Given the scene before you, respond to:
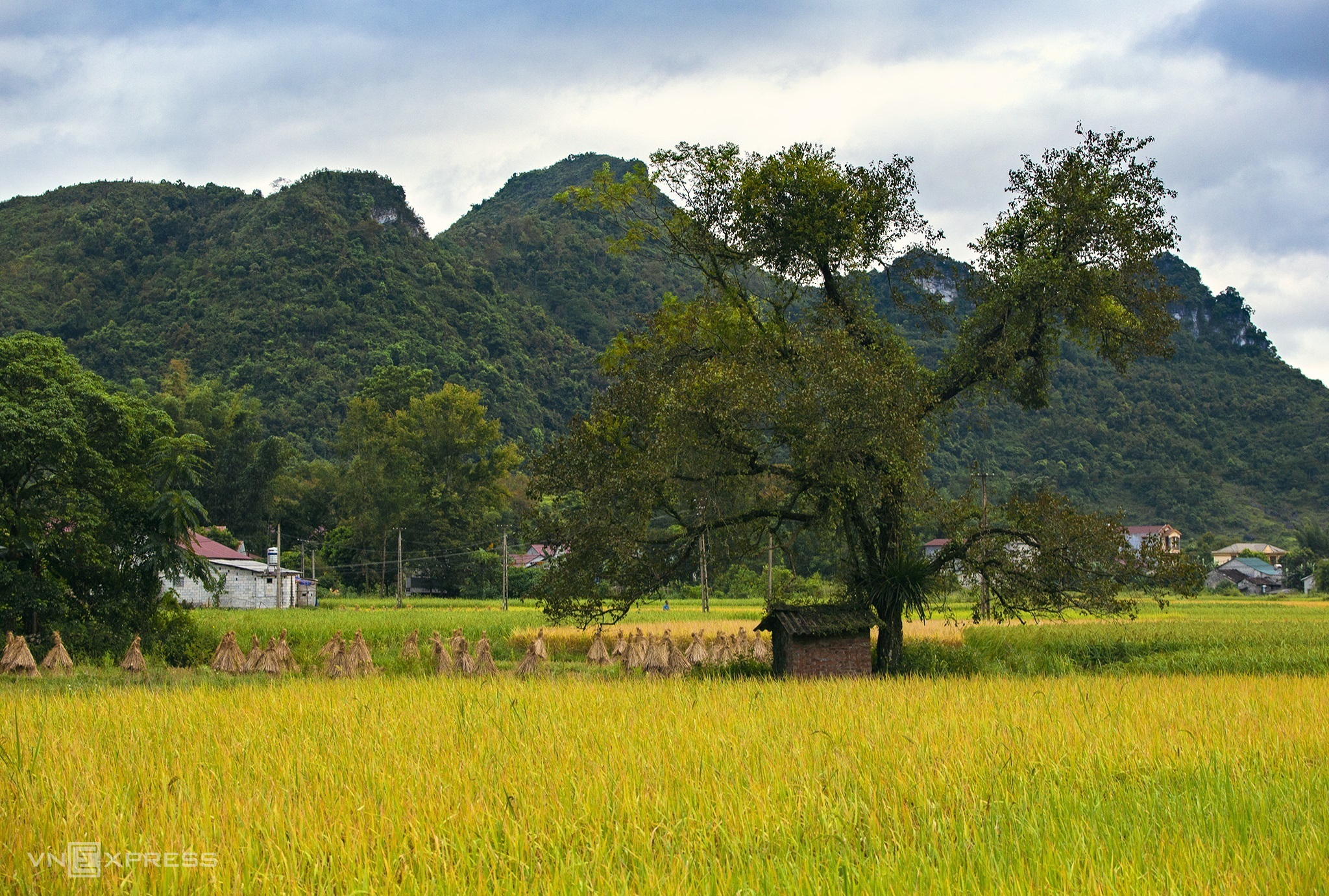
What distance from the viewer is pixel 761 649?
81.1 feet

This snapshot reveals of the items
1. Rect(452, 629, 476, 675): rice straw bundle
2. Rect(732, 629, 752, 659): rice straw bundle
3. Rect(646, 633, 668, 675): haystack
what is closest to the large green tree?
Rect(452, 629, 476, 675): rice straw bundle

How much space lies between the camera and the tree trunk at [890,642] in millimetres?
17723

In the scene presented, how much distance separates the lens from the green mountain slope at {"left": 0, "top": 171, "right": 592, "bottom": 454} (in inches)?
3388

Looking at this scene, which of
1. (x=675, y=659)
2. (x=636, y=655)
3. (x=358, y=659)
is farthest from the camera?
(x=636, y=655)

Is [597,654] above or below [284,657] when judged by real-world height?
below

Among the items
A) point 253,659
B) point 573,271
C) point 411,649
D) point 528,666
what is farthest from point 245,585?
point 573,271

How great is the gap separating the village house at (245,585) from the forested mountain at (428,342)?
2848 centimetres

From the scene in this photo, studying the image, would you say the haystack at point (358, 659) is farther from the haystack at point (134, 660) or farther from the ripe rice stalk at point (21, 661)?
the ripe rice stalk at point (21, 661)

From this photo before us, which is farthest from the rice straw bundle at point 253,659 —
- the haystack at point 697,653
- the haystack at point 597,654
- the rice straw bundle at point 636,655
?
the haystack at point 697,653

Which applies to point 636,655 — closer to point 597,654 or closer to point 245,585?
point 597,654

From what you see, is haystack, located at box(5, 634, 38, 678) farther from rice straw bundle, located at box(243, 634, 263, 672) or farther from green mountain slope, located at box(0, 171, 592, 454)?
green mountain slope, located at box(0, 171, 592, 454)

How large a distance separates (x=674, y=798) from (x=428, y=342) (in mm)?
91126

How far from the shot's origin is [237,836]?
4816 mm

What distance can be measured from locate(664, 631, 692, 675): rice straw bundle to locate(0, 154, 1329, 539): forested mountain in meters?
56.3
